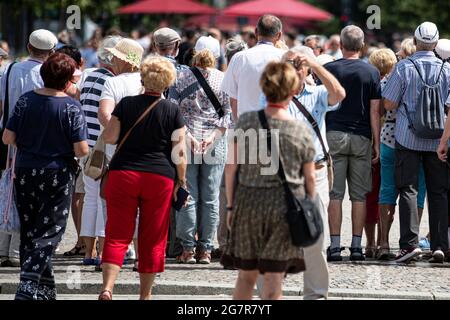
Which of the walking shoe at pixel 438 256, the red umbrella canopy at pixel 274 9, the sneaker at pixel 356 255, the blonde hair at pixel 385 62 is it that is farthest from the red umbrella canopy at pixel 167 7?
the walking shoe at pixel 438 256

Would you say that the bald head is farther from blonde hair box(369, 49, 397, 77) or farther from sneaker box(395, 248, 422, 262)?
sneaker box(395, 248, 422, 262)

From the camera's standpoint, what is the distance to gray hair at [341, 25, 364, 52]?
445 inches

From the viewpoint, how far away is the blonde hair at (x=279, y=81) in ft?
25.2

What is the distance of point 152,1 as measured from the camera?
114ft

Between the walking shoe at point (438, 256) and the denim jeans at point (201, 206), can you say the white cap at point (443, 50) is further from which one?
the denim jeans at point (201, 206)

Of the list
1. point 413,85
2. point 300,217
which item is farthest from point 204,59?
point 300,217

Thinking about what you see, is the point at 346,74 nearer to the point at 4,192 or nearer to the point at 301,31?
the point at 4,192

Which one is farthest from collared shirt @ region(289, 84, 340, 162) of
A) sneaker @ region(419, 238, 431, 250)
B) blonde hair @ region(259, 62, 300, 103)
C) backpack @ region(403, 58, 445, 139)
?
sneaker @ region(419, 238, 431, 250)

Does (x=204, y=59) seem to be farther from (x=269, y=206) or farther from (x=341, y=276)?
(x=269, y=206)

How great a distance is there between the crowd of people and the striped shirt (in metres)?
0.01

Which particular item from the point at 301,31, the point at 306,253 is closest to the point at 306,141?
the point at 306,253

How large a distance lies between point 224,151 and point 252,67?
4.85 ft

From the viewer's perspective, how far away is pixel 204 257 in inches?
441

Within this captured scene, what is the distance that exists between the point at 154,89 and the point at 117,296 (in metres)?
1.93
